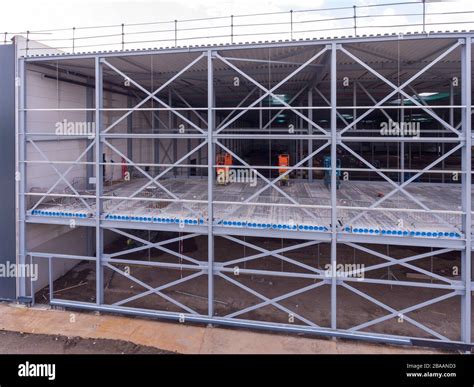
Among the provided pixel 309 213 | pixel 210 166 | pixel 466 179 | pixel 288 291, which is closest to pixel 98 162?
pixel 210 166

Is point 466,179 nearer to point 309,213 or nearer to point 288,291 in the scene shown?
point 309,213

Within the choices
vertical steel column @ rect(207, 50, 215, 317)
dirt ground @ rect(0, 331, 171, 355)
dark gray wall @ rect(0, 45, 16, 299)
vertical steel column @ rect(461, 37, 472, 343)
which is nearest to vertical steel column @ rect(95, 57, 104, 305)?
dirt ground @ rect(0, 331, 171, 355)

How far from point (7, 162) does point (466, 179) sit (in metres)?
11.3

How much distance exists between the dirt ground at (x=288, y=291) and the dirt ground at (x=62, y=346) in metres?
2.01

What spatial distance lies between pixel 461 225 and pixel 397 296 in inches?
147

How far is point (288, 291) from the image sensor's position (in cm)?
1158

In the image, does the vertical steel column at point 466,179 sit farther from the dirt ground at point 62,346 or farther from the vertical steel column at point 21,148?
the vertical steel column at point 21,148

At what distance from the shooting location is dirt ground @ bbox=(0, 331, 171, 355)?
27.0 ft

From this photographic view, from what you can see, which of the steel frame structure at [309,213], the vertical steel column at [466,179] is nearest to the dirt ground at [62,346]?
the steel frame structure at [309,213]

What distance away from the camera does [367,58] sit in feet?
32.1

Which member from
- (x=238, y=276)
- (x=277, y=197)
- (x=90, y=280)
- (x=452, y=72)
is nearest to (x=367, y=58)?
(x=452, y=72)

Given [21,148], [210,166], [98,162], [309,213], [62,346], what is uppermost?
[21,148]

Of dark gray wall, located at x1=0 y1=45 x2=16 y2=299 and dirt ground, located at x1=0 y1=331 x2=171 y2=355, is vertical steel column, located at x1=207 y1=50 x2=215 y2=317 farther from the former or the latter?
dark gray wall, located at x1=0 y1=45 x2=16 y2=299

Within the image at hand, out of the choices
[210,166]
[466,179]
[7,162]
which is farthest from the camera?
[7,162]
